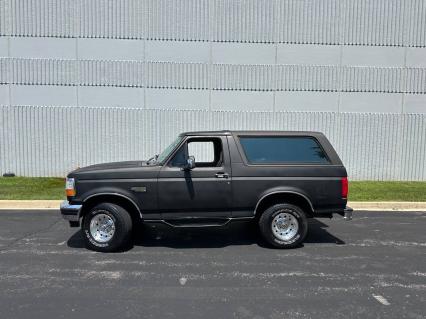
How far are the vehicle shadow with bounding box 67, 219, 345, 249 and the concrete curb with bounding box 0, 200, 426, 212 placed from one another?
2674mm

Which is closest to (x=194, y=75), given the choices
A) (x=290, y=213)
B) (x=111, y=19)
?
(x=111, y=19)

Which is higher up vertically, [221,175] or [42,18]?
[42,18]

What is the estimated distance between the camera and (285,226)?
633cm

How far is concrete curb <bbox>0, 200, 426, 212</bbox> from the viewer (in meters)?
9.57

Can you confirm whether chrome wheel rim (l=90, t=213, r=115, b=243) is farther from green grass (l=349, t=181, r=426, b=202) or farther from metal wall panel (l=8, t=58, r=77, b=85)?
metal wall panel (l=8, t=58, r=77, b=85)

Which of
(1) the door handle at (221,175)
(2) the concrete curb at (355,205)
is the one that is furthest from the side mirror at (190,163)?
(2) the concrete curb at (355,205)

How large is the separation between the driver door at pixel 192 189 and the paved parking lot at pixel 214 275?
26.3 inches

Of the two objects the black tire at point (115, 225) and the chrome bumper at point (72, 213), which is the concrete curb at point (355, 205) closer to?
the chrome bumper at point (72, 213)

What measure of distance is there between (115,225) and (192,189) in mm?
1398

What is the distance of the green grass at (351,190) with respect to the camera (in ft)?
34.6

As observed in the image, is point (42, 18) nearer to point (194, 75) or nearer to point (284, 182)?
point (194, 75)

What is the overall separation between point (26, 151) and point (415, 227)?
13.3m

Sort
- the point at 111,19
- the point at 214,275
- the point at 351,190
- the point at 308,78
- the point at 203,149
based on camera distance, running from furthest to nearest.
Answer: the point at 308,78, the point at 111,19, the point at 351,190, the point at 203,149, the point at 214,275

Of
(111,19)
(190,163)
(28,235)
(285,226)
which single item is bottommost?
(28,235)
